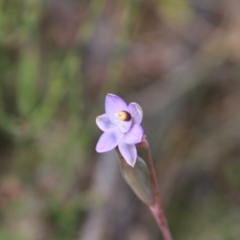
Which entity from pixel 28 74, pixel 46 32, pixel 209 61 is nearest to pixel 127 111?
pixel 28 74

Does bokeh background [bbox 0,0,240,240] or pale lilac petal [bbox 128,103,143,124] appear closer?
pale lilac petal [bbox 128,103,143,124]

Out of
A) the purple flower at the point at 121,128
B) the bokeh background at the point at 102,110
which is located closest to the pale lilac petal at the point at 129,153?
the purple flower at the point at 121,128

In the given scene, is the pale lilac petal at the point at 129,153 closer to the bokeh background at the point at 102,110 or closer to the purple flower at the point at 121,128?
the purple flower at the point at 121,128

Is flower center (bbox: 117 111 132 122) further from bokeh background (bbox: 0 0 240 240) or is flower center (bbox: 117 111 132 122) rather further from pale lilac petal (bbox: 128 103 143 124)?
bokeh background (bbox: 0 0 240 240)

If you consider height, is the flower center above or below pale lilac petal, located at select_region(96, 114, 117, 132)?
below

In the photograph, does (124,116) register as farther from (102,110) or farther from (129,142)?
(102,110)

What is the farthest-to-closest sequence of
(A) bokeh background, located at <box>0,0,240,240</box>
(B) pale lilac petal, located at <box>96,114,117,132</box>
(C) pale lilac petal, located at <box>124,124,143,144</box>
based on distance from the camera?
(A) bokeh background, located at <box>0,0,240,240</box> < (B) pale lilac petal, located at <box>96,114,117,132</box> < (C) pale lilac petal, located at <box>124,124,143,144</box>

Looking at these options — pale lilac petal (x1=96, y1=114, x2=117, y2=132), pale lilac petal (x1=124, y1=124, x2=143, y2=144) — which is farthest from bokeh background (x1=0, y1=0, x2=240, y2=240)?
pale lilac petal (x1=124, y1=124, x2=143, y2=144)

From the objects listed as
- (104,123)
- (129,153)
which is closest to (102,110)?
(104,123)

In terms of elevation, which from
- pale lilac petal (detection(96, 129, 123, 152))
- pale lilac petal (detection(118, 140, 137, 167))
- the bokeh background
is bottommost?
pale lilac petal (detection(118, 140, 137, 167))
